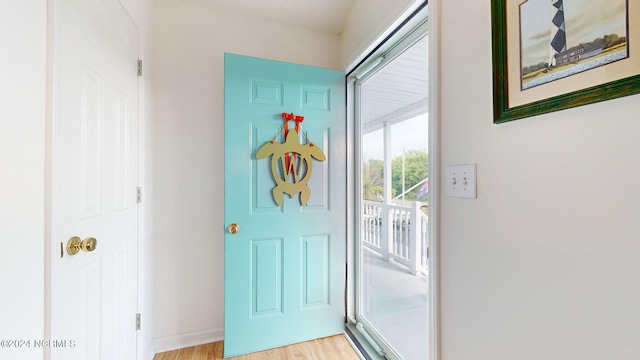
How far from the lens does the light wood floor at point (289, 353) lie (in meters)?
1.66

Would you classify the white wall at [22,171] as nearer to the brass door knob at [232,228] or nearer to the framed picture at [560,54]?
the brass door knob at [232,228]

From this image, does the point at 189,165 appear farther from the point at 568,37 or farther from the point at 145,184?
the point at 568,37

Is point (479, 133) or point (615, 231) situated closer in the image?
point (615, 231)

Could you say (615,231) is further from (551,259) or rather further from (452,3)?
(452,3)

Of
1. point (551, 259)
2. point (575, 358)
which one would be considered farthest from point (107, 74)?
point (575, 358)

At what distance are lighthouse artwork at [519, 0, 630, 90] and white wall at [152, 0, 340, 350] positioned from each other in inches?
69.3

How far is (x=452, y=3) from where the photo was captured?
0.97m

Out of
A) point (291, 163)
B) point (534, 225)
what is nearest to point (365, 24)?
point (291, 163)

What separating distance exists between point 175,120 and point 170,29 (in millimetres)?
637

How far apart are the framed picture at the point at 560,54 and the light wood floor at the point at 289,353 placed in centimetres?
171

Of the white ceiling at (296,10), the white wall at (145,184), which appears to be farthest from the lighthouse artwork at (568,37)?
the white wall at (145,184)

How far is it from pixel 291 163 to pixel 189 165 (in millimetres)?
733

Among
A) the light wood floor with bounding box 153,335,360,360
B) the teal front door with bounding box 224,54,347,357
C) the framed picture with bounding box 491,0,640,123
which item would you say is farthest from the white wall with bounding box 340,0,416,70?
the light wood floor with bounding box 153,335,360,360

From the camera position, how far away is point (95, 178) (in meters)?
1.08
